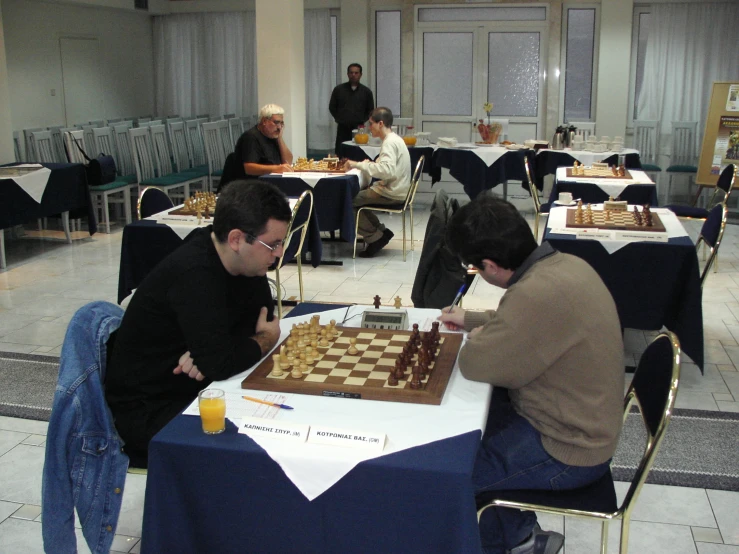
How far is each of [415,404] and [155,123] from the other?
7.30 m

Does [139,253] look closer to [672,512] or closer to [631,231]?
[631,231]

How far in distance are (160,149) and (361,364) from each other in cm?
658

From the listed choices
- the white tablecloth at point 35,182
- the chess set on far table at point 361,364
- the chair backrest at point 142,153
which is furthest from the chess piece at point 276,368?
the chair backrest at point 142,153

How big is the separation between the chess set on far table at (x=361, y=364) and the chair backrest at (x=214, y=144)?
20.5 ft

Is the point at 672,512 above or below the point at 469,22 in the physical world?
below

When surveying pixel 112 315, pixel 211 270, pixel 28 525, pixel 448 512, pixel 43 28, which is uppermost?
pixel 43 28

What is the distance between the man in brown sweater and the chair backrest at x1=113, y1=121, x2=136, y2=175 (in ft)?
21.8

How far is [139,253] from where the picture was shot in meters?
4.29

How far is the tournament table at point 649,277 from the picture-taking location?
3682 mm

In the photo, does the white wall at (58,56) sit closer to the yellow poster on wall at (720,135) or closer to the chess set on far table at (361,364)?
the yellow poster on wall at (720,135)

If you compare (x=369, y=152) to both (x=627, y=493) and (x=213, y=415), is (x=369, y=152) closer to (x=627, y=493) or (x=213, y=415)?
(x=627, y=493)

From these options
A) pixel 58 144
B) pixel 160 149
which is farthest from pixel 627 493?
pixel 58 144

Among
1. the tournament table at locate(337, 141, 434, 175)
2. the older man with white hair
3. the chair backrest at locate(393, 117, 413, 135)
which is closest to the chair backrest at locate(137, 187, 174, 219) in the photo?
the older man with white hair

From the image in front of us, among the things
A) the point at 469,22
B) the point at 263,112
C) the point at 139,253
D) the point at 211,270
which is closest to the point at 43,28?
the point at 263,112
